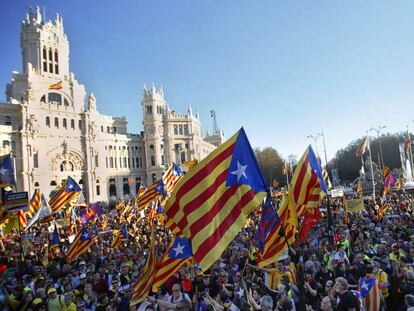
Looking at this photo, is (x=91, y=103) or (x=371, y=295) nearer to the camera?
(x=371, y=295)

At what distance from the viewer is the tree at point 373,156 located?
72.7 meters

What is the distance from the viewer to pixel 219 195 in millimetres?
5637

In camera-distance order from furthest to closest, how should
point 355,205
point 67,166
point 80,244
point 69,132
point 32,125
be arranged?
point 69,132 < point 67,166 < point 32,125 < point 355,205 < point 80,244

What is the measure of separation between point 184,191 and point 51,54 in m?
61.6

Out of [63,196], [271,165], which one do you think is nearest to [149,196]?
[63,196]

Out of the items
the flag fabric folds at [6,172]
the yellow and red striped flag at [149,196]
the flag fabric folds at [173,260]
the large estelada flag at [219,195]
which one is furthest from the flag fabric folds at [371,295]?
the yellow and red striped flag at [149,196]

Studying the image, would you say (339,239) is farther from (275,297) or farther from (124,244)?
(124,244)

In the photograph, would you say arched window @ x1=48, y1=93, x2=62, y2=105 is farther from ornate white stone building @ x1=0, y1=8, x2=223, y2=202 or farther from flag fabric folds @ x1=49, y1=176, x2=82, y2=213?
flag fabric folds @ x1=49, y1=176, x2=82, y2=213

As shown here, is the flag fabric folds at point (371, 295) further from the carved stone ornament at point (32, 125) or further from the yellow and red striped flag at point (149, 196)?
the carved stone ornament at point (32, 125)

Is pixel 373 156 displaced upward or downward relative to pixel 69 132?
downward

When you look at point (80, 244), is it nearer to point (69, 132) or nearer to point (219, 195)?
point (219, 195)

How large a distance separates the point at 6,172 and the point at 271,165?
75.1 metres

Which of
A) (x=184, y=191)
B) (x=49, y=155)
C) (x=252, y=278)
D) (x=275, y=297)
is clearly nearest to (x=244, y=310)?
(x=275, y=297)

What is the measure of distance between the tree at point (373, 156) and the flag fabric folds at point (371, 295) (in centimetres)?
7244
